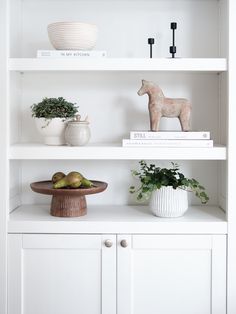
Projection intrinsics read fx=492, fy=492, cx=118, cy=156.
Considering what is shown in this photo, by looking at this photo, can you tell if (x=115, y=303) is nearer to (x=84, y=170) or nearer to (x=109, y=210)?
(x=109, y=210)

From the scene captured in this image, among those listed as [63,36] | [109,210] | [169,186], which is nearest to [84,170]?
[109,210]

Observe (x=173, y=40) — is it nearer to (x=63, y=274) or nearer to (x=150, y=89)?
(x=150, y=89)

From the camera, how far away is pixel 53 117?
91.0 inches

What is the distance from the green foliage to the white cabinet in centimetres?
57

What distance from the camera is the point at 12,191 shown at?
2.40m

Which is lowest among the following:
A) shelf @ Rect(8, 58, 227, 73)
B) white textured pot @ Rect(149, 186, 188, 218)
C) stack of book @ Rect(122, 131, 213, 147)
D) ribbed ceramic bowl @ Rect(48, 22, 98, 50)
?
white textured pot @ Rect(149, 186, 188, 218)

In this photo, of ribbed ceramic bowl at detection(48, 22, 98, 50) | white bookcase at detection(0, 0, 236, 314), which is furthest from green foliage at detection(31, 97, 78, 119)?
ribbed ceramic bowl at detection(48, 22, 98, 50)

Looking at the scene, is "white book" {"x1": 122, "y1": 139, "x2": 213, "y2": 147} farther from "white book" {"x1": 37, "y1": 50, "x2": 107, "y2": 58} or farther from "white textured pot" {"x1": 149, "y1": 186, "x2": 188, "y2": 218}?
"white book" {"x1": 37, "y1": 50, "x2": 107, "y2": 58}

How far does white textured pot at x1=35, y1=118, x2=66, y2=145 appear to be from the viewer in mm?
2309

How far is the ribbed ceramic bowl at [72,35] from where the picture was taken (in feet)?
7.36

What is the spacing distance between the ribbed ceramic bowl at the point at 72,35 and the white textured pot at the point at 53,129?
13.5 inches

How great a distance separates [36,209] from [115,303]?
62 centimetres

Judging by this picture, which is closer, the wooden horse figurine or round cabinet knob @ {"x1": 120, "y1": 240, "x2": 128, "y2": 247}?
round cabinet knob @ {"x1": 120, "y1": 240, "x2": 128, "y2": 247}

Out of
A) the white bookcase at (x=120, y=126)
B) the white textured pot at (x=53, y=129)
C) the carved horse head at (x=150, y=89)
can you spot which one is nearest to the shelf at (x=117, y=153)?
the white bookcase at (x=120, y=126)
